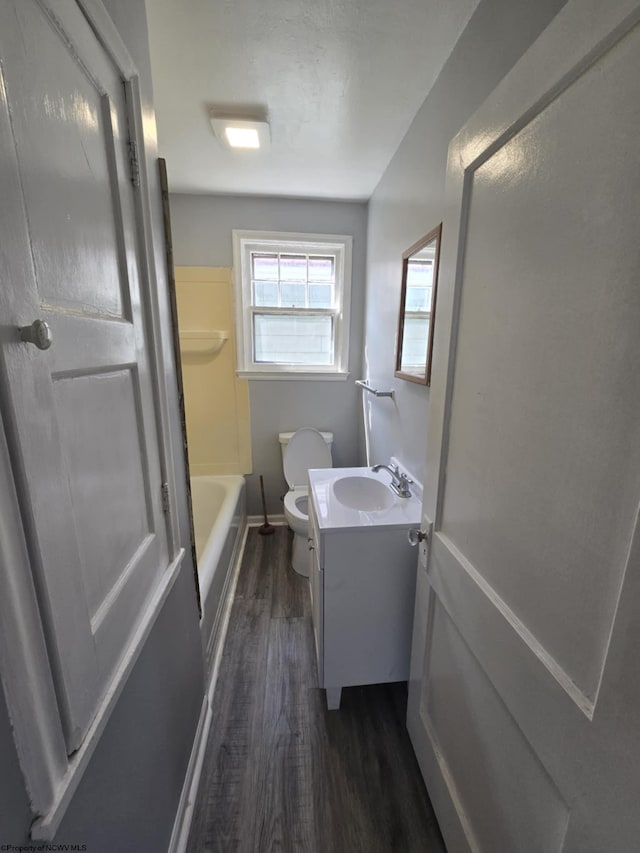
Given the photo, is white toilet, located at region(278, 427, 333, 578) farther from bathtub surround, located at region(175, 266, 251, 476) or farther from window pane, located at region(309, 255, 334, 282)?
window pane, located at region(309, 255, 334, 282)

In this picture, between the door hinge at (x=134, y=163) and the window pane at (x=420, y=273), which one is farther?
the window pane at (x=420, y=273)

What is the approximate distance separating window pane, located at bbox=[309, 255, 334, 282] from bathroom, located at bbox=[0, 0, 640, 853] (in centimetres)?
89

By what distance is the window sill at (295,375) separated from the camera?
8.25 ft

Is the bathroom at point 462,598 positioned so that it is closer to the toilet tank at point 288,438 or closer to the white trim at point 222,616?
the white trim at point 222,616

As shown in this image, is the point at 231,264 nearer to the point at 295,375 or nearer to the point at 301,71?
the point at 295,375

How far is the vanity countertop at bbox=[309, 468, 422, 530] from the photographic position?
1.23 m

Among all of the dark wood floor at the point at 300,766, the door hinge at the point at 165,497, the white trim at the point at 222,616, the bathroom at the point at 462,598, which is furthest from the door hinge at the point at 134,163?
the dark wood floor at the point at 300,766

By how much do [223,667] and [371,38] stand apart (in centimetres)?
253

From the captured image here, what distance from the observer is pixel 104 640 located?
1.99 feet

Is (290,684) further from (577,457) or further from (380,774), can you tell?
(577,457)

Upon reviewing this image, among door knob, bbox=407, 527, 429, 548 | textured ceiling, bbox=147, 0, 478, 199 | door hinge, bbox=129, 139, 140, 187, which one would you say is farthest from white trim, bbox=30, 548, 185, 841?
textured ceiling, bbox=147, 0, 478, 199

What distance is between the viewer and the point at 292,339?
2.57 m

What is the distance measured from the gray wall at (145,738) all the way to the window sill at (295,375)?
4.89ft

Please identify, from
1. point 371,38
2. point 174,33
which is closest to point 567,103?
point 371,38
